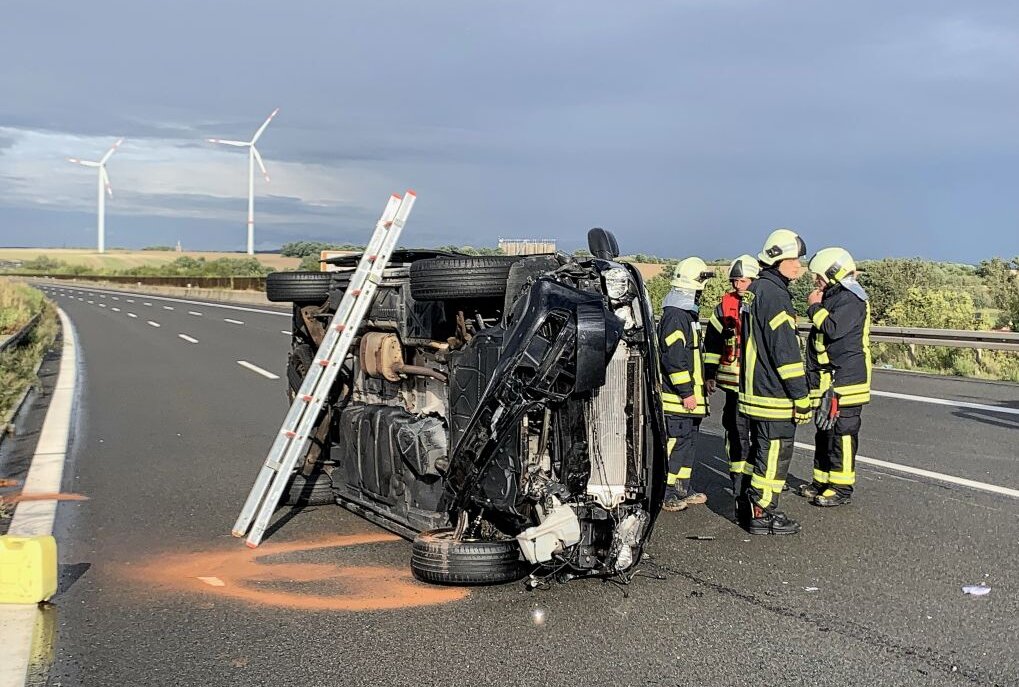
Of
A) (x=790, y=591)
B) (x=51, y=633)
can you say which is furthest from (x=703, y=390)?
(x=51, y=633)

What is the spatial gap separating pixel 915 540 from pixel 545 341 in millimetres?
3158

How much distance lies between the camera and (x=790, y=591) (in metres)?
5.45

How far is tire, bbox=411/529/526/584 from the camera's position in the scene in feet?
17.4

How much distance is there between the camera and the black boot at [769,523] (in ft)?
21.9

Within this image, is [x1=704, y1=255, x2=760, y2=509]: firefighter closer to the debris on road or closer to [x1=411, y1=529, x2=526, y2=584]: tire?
the debris on road

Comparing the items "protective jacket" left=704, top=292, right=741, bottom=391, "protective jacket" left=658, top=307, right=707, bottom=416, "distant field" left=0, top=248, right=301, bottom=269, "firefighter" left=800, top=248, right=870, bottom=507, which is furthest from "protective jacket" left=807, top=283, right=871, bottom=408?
"distant field" left=0, top=248, right=301, bottom=269

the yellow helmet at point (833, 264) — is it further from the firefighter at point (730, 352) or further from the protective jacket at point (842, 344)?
the firefighter at point (730, 352)

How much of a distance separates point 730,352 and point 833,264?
103 cm

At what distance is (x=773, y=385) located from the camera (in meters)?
6.84

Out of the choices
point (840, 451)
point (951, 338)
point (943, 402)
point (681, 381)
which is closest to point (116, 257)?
point (951, 338)

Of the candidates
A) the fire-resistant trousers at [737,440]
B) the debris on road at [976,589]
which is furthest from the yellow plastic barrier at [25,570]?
the debris on road at [976,589]

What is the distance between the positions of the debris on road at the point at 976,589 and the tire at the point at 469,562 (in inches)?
95.5

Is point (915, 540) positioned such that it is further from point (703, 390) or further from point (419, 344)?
point (419, 344)

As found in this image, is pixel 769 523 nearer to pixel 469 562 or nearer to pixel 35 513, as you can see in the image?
pixel 469 562
